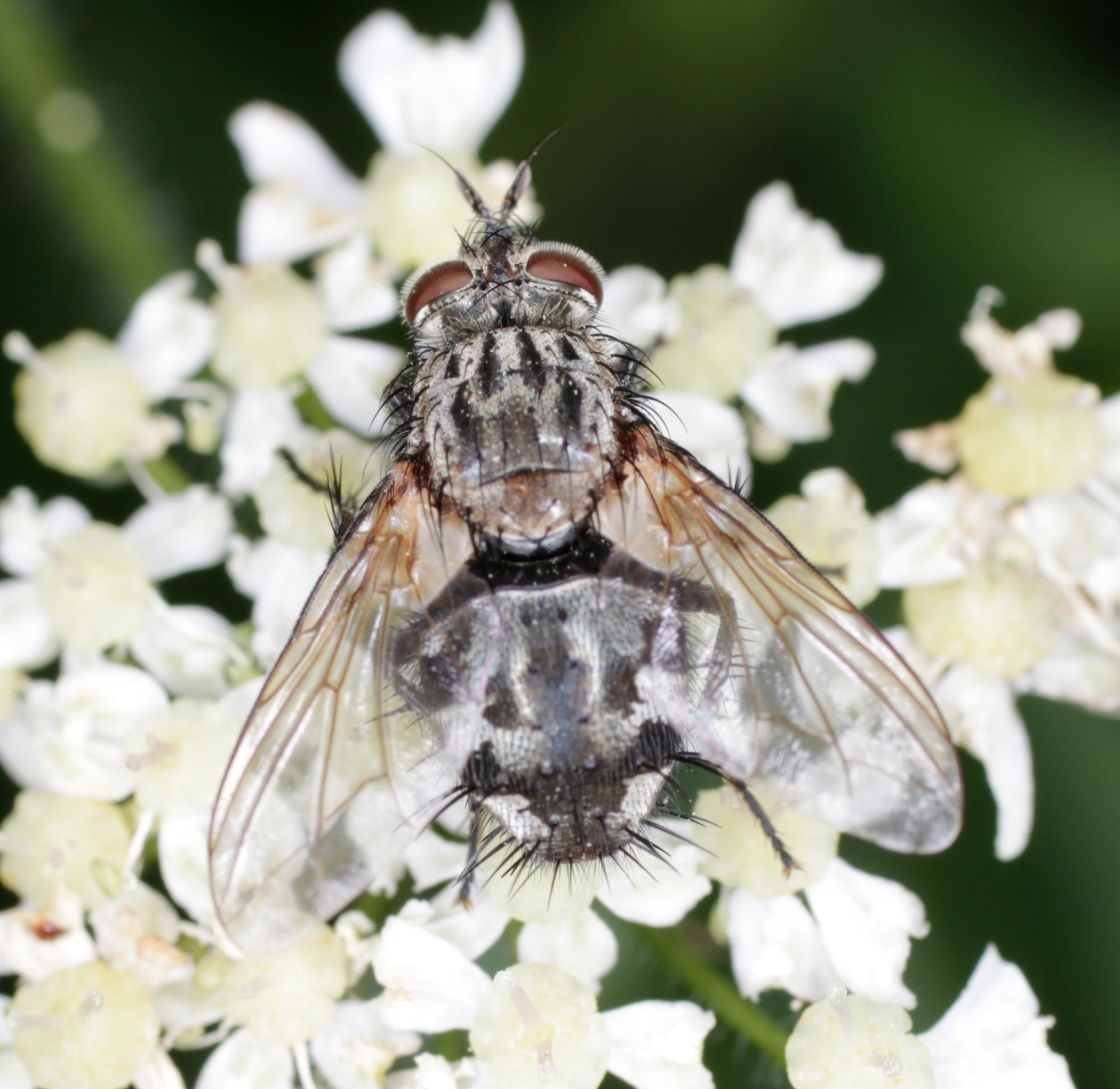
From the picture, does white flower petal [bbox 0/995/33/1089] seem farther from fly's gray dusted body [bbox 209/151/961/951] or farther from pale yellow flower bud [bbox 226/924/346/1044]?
fly's gray dusted body [bbox 209/151/961/951]

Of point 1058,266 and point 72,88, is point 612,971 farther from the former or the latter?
point 72,88

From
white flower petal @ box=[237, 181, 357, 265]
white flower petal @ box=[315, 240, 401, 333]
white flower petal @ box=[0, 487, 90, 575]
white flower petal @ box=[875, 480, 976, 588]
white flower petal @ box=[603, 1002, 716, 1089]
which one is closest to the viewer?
white flower petal @ box=[603, 1002, 716, 1089]

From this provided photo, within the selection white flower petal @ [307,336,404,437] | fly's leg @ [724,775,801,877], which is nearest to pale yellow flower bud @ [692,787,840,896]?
fly's leg @ [724,775,801,877]

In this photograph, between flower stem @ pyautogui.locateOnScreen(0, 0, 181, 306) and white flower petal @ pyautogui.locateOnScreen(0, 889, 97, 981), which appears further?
flower stem @ pyautogui.locateOnScreen(0, 0, 181, 306)

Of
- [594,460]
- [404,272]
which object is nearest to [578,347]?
[594,460]

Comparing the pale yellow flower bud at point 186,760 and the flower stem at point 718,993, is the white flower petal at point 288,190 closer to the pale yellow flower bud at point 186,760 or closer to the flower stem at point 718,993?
the pale yellow flower bud at point 186,760
